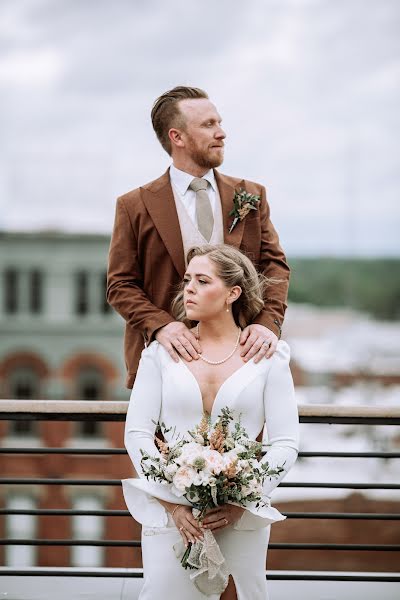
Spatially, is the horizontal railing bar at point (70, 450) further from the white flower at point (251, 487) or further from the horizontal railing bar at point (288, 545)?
the white flower at point (251, 487)

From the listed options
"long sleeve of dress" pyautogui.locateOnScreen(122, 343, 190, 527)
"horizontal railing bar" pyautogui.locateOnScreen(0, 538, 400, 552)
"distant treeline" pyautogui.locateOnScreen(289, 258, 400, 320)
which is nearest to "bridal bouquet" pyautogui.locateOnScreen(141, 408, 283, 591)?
"long sleeve of dress" pyautogui.locateOnScreen(122, 343, 190, 527)

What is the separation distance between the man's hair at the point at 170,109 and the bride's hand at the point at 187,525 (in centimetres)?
143

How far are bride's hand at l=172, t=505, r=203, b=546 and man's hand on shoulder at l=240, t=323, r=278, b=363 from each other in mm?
540

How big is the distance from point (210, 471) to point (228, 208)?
46.9 inches

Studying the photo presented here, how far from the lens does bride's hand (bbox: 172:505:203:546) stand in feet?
8.93

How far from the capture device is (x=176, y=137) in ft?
11.0

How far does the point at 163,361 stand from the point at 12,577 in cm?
202

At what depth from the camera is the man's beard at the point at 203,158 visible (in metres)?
3.31

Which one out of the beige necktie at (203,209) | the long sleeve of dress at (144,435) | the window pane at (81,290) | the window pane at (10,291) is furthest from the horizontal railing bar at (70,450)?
the window pane at (10,291)

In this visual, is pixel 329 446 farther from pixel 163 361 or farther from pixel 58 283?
pixel 163 361

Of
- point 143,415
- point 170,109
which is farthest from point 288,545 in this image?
point 170,109

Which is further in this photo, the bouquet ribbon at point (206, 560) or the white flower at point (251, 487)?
the bouquet ribbon at point (206, 560)

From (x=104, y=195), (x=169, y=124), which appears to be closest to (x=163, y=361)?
(x=169, y=124)

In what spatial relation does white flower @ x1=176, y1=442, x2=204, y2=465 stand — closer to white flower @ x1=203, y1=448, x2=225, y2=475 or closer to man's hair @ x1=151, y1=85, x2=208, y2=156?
white flower @ x1=203, y1=448, x2=225, y2=475
